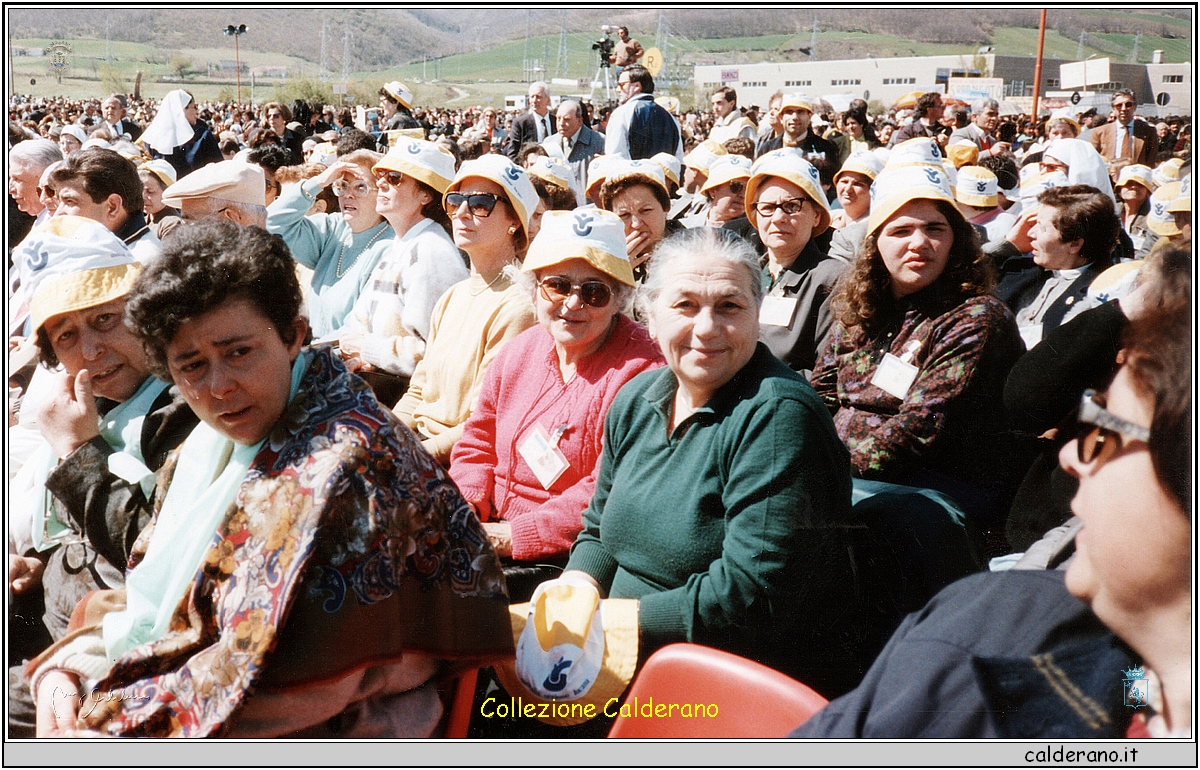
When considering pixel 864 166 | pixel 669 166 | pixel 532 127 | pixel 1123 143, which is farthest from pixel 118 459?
pixel 532 127

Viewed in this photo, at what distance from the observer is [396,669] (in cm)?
172

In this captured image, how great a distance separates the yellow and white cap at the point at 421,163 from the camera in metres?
3.98

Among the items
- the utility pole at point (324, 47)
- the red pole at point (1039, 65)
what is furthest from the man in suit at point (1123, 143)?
the utility pole at point (324, 47)

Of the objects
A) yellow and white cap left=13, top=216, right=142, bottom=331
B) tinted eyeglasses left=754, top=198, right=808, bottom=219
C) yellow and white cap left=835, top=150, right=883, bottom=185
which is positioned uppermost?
yellow and white cap left=835, top=150, right=883, bottom=185

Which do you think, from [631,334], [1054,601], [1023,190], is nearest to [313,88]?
[631,334]

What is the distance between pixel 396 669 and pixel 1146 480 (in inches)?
50.5

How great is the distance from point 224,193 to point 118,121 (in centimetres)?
574

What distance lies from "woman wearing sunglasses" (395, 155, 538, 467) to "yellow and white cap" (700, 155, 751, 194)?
1.78 m

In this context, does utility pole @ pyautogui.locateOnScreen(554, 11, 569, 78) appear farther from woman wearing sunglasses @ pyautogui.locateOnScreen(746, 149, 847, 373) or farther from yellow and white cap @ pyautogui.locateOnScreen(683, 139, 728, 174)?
yellow and white cap @ pyautogui.locateOnScreen(683, 139, 728, 174)

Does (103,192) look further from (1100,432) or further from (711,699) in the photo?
(1100,432)

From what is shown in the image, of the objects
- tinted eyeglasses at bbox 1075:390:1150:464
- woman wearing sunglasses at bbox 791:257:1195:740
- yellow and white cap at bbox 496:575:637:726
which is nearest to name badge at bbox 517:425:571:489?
yellow and white cap at bbox 496:575:637:726

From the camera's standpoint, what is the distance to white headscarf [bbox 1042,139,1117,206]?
5078 mm

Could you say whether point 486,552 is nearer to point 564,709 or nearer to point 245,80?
point 564,709

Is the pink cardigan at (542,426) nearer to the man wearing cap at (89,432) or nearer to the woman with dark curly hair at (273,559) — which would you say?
the woman with dark curly hair at (273,559)
